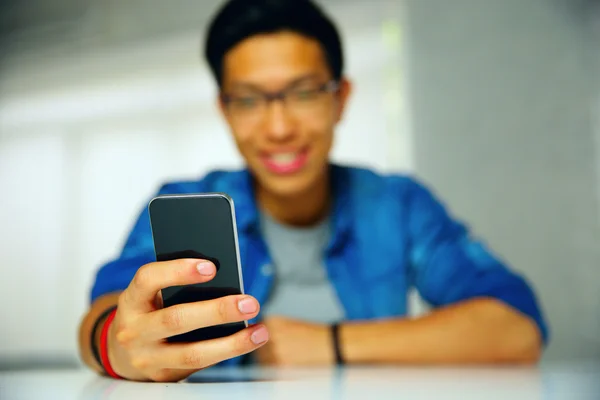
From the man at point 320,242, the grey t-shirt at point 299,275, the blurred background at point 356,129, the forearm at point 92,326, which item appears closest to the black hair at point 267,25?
the man at point 320,242

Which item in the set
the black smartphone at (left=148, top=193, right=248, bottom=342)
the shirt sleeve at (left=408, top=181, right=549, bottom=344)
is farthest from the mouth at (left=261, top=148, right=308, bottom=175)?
the black smartphone at (left=148, top=193, right=248, bottom=342)


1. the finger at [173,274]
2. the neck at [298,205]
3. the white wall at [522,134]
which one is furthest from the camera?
the white wall at [522,134]

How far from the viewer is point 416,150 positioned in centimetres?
156

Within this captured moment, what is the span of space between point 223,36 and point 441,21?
98cm

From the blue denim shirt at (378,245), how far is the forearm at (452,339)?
0.11 meters

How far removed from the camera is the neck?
2.98 ft

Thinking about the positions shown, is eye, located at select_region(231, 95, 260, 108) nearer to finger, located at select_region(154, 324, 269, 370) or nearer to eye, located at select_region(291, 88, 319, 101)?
eye, located at select_region(291, 88, 319, 101)

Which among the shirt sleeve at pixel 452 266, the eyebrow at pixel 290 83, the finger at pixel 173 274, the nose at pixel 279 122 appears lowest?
the shirt sleeve at pixel 452 266

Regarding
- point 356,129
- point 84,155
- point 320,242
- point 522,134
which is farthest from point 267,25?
point 84,155

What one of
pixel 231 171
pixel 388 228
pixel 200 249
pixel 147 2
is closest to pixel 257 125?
pixel 231 171

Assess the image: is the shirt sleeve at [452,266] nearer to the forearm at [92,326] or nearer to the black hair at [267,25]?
the black hair at [267,25]

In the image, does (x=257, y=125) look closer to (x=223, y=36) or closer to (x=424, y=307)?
(x=223, y=36)

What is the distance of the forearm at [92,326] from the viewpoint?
0.53 m

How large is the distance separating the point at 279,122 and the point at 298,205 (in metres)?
0.17
